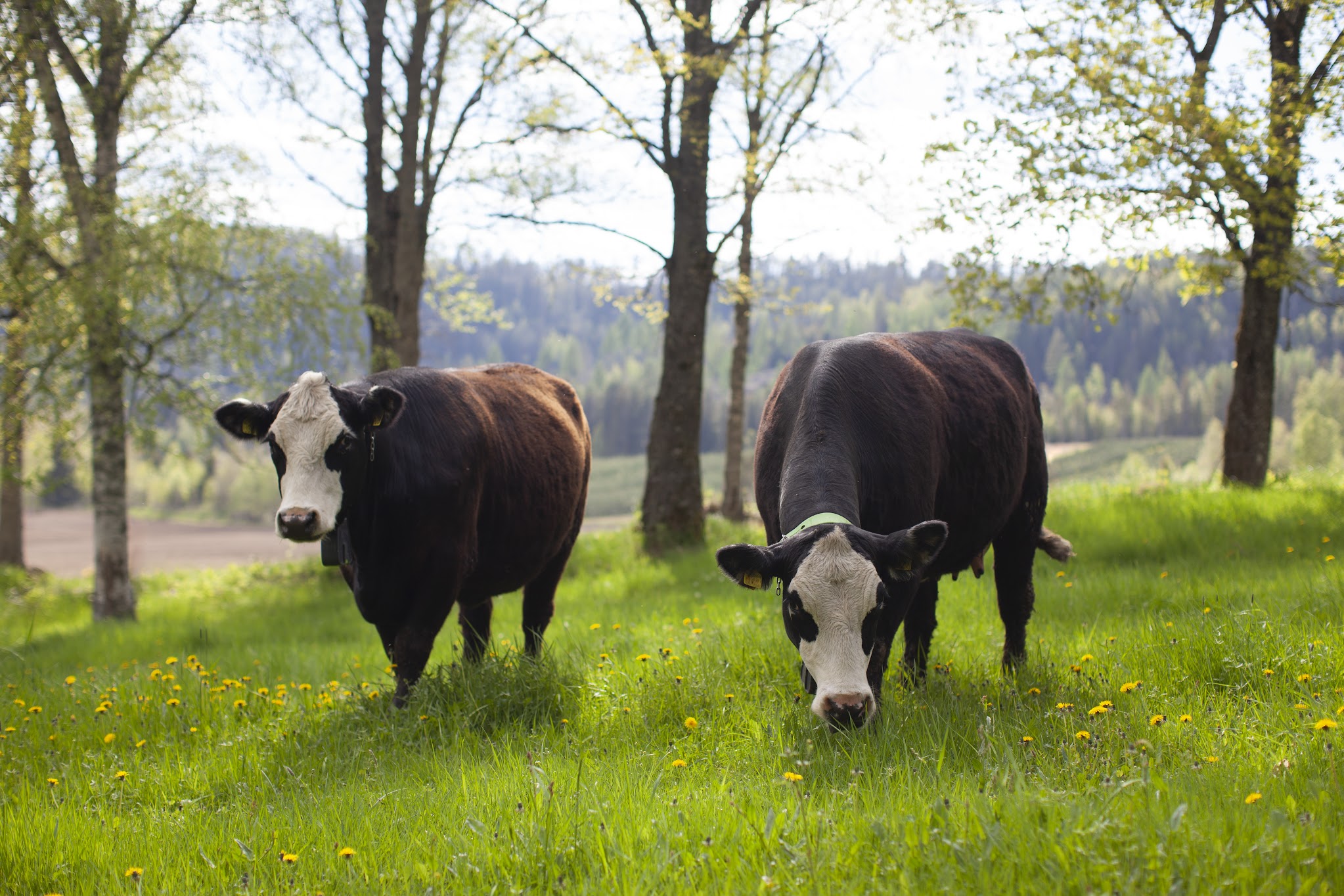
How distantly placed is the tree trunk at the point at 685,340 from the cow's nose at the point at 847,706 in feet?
31.1

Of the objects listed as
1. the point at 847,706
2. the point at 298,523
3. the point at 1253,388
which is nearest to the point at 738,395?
the point at 1253,388

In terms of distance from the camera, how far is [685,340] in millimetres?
13055

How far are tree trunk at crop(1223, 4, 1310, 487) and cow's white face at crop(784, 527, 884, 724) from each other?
897 centimetres

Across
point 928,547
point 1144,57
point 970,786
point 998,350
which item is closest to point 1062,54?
point 1144,57

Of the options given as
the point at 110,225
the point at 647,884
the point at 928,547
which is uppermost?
the point at 110,225

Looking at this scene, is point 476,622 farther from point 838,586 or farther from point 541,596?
point 838,586

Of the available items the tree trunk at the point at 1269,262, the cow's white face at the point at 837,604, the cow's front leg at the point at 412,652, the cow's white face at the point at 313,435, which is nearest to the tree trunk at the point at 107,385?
the cow's white face at the point at 313,435

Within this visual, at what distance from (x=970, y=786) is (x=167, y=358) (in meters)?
13.2

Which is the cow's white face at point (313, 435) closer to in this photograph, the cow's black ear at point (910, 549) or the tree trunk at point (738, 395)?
the cow's black ear at point (910, 549)

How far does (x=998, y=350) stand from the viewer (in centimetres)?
648

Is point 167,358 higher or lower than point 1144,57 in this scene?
lower

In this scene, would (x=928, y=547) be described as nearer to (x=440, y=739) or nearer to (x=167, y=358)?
(x=440, y=739)

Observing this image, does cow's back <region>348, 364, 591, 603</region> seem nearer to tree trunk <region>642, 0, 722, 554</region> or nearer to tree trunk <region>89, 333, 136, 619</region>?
tree trunk <region>642, 0, 722, 554</region>

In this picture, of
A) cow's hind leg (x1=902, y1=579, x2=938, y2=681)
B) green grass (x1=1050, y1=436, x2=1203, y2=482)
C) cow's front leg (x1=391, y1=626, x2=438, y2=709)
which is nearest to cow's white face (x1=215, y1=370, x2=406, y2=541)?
cow's front leg (x1=391, y1=626, x2=438, y2=709)
